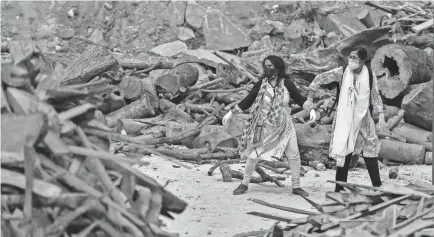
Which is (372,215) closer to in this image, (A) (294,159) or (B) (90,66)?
(A) (294,159)

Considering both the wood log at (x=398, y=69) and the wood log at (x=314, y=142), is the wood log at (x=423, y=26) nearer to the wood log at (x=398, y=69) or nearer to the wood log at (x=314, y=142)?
the wood log at (x=398, y=69)

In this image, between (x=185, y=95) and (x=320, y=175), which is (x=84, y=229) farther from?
(x=185, y=95)

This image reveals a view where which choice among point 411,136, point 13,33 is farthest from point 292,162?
point 13,33

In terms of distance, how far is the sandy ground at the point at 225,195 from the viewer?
751 centimetres

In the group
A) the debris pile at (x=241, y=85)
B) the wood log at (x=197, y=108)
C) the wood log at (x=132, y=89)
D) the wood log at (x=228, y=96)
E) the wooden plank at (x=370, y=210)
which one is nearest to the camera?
the wooden plank at (x=370, y=210)

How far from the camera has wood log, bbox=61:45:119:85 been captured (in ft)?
42.6

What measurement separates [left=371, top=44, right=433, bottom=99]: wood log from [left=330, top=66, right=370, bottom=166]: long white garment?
13.2ft

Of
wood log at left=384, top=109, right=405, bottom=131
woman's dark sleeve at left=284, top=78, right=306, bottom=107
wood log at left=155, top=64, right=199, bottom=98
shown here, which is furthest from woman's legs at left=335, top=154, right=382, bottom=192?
wood log at left=155, top=64, right=199, bottom=98

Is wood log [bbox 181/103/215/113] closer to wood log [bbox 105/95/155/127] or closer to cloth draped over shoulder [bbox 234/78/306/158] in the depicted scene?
Answer: wood log [bbox 105/95/155/127]

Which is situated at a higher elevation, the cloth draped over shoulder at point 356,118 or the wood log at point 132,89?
the cloth draped over shoulder at point 356,118

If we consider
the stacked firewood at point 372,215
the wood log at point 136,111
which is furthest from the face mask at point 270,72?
the wood log at point 136,111

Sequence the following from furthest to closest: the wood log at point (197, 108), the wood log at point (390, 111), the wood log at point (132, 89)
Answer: the wood log at point (132, 89) < the wood log at point (197, 108) < the wood log at point (390, 111)

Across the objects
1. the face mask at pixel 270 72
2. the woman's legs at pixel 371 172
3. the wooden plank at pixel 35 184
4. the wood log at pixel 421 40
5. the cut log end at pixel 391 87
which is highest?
the wooden plank at pixel 35 184

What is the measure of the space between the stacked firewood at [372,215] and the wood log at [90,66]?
7.93 m
